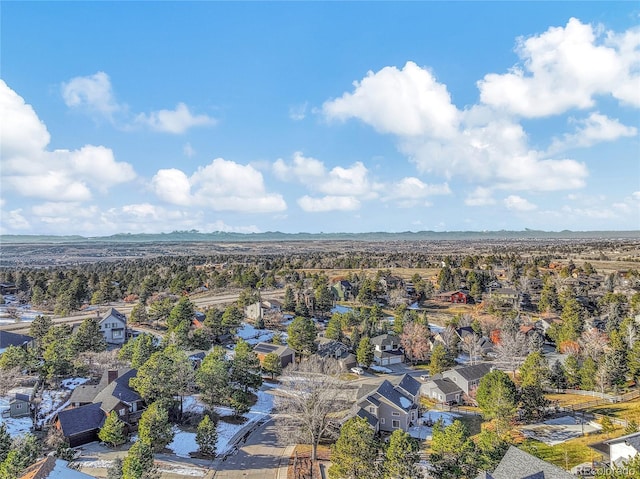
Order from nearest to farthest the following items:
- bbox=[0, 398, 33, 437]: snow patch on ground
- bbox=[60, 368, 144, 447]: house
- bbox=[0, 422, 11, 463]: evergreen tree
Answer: bbox=[0, 422, 11, 463]: evergreen tree < bbox=[60, 368, 144, 447]: house < bbox=[0, 398, 33, 437]: snow patch on ground

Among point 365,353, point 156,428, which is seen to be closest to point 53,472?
point 156,428

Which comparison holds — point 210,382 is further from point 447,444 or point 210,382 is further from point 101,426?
point 447,444

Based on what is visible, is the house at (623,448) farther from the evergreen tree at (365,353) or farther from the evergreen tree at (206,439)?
the evergreen tree at (365,353)

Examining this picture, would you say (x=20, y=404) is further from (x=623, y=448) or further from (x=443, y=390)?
(x=623, y=448)

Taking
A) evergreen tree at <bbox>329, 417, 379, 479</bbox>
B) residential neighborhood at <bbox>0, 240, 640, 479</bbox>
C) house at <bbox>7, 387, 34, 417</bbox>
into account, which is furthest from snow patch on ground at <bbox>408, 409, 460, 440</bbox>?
house at <bbox>7, 387, 34, 417</bbox>

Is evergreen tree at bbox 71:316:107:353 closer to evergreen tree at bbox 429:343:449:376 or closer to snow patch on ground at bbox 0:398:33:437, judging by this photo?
snow patch on ground at bbox 0:398:33:437

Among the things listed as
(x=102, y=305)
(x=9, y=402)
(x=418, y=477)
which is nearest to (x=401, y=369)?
(x=418, y=477)
